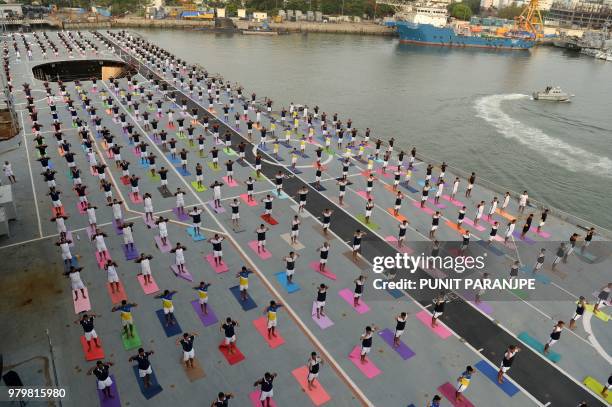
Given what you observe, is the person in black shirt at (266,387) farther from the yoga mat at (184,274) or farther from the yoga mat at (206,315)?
the yoga mat at (184,274)

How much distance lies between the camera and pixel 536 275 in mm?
22016

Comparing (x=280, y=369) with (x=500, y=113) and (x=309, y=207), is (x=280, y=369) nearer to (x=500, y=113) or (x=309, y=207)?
(x=309, y=207)

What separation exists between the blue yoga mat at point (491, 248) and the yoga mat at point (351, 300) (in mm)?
9439

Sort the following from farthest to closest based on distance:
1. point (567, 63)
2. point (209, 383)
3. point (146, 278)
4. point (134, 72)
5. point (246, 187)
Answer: point (567, 63), point (134, 72), point (246, 187), point (146, 278), point (209, 383)

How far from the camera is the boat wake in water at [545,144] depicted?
47.8m

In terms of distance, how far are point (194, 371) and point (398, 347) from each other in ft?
25.8

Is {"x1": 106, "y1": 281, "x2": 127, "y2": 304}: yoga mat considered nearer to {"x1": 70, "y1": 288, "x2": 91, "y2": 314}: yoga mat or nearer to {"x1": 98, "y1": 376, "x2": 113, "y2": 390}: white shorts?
{"x1": 70, "y1": 288, "x2": 91, "y2": 314}: yoga mat

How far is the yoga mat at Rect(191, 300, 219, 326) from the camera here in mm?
17359

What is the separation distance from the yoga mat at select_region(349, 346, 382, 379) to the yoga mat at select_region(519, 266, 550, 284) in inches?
440

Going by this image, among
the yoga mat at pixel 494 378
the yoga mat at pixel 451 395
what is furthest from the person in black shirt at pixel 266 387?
the yoga mat at pixel 494 378

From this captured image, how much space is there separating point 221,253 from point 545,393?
1488 cm

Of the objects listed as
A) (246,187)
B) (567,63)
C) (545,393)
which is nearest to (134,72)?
(246,187)

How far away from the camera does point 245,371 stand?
602 inches
